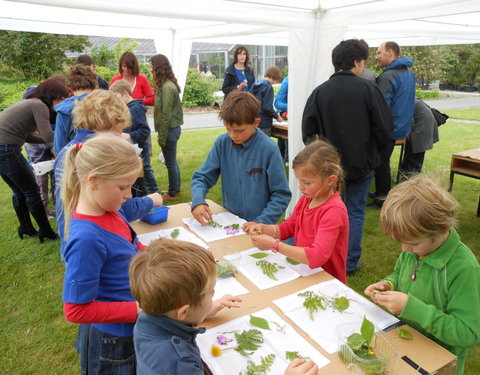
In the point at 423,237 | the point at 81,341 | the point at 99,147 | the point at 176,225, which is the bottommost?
the point at 81,341

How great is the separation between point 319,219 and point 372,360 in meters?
0.87

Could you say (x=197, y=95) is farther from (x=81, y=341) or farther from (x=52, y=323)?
(x=81, y=341)

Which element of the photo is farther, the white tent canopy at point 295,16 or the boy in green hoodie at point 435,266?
the white tent canopy at point 295,16

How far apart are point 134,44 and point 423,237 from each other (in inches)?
710

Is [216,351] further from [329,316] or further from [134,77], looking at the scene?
[134,77]

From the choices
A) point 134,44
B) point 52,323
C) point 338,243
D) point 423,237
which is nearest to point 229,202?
point 338,243

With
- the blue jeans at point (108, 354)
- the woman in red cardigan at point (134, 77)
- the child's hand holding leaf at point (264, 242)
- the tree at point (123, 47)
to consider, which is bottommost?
the blue jeans at point (108, 354)

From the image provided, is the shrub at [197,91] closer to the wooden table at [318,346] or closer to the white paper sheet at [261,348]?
the wooden table at [318,346]

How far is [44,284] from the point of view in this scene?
11.3 ft

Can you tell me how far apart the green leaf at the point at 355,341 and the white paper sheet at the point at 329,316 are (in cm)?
7

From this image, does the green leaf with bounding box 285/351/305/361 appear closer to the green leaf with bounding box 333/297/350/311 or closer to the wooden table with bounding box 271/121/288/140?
the green leaf with bounding box 333/297/350/311

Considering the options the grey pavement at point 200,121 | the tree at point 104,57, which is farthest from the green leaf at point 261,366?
the tree at point 104,57

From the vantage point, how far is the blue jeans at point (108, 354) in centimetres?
149

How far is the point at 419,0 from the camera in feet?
10.4
